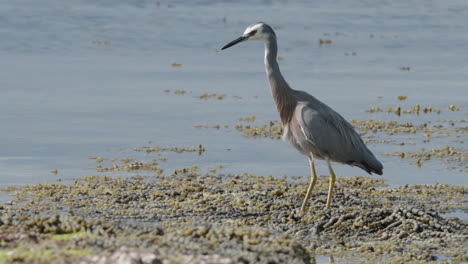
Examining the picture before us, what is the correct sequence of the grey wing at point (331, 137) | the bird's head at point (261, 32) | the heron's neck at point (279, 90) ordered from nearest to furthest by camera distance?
the grey wing at point (331, 137), the heron's neck at point (279, 90), the bird's head at point (261, 32)

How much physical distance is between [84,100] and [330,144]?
20.9 ft

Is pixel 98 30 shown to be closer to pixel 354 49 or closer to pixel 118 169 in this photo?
pixel 354 49

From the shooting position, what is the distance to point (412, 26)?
2597 centimetres

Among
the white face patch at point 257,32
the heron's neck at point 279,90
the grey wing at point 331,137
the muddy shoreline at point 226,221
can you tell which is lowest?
the muddy shoreline at point 226,221

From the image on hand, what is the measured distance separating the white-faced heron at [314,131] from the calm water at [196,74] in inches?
50.8

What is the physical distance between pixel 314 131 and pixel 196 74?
27.9 feet

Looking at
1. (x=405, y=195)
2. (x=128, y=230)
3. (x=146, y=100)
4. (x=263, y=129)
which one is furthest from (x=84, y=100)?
(x=128, y=230)

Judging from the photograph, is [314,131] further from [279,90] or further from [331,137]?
[279,90]

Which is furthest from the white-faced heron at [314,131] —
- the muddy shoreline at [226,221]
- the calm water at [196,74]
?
the calm water at [196,74]

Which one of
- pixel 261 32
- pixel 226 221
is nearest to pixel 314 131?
pixel 261 32

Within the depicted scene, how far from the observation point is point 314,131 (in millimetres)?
9305

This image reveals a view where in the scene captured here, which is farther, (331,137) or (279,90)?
(279,90)

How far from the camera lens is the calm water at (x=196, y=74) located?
11.7 metres

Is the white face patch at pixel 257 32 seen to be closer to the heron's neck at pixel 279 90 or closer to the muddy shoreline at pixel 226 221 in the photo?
the heron's neck at pixel 279 90
